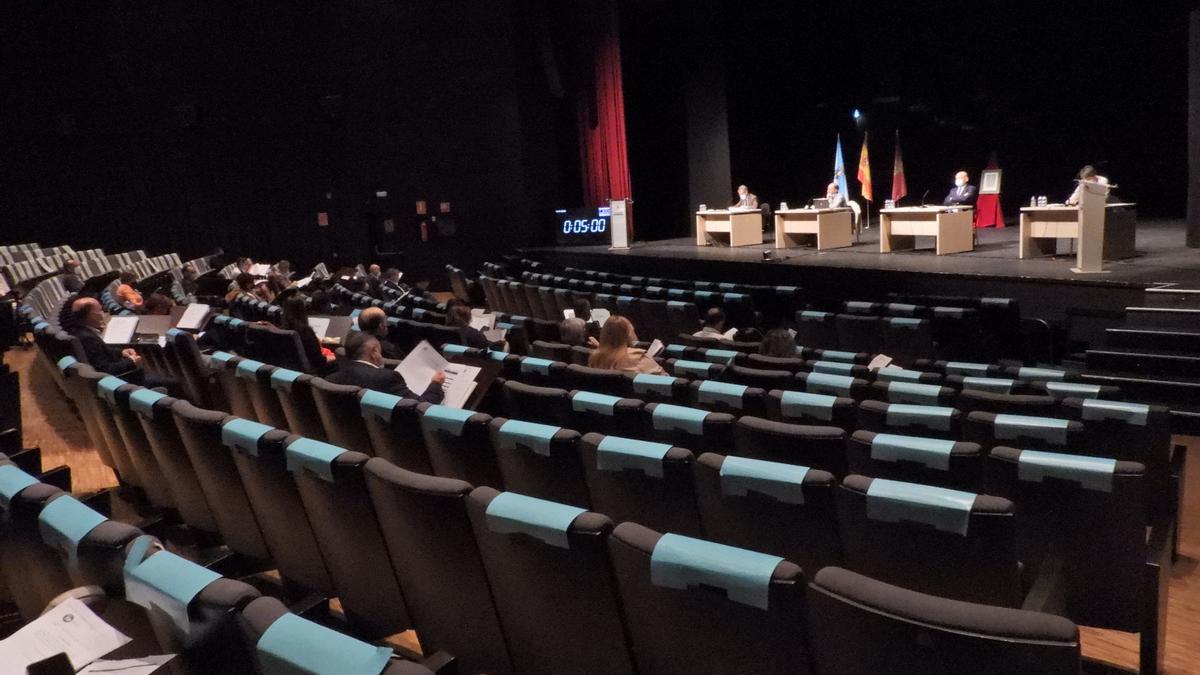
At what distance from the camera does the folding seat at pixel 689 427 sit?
2.55 m

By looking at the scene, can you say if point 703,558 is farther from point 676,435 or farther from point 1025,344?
point 1025,344

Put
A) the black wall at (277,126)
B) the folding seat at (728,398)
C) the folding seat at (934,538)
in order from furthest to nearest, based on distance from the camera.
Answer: the black wall at (277,126), the folding seat at (728,398), the folding seat at (934,538)

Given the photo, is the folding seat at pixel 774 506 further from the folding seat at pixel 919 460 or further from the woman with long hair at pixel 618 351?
the woman with long hair at pixel 618 351

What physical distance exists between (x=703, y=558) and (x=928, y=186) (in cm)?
1437

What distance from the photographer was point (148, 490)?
10.2 feet

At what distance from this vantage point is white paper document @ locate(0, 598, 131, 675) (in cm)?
138

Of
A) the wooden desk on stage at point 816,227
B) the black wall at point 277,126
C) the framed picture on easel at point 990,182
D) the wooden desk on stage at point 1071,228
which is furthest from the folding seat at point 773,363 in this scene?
the black wall at point 277,126

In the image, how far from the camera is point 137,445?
9.97 feet

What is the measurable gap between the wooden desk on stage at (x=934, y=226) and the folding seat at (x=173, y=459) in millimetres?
7534

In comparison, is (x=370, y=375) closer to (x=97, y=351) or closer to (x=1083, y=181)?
(x=97, y=351)

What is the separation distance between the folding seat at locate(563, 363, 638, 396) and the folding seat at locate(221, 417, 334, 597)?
1.57m

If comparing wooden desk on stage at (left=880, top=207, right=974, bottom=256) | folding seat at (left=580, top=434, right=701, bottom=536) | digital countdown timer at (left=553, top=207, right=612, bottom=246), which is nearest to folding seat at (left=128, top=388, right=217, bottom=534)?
folding seat at (left=580, top=434, right=701, bottom=536)

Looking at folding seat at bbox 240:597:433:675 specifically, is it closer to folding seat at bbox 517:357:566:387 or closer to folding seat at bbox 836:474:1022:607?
folding seat at bbox 836:474:1022:607

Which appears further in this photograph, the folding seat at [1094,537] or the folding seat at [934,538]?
the folding seat at [1094,537]
